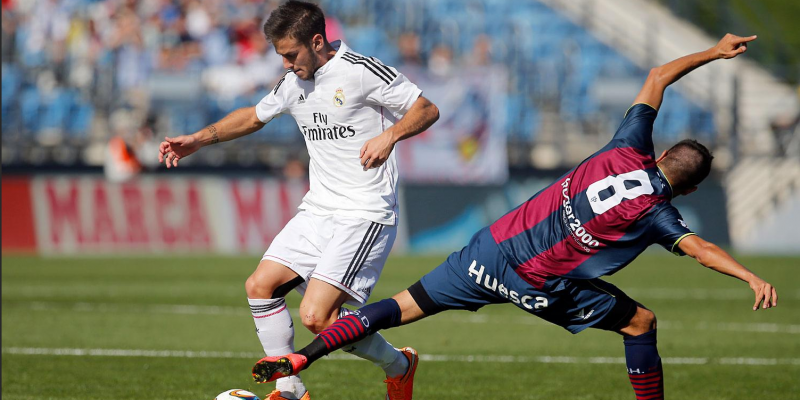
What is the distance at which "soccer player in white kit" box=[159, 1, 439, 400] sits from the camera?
19.3ft

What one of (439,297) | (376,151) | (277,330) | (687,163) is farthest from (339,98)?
(687,163)

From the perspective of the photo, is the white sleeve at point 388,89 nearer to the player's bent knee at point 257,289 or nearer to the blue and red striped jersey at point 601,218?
the blue and red striped jersey at point 601,218

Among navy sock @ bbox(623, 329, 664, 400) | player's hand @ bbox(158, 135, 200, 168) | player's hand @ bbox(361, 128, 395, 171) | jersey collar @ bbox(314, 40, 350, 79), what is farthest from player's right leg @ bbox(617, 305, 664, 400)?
player's hand @ bbox(158, 135, 200, 168)

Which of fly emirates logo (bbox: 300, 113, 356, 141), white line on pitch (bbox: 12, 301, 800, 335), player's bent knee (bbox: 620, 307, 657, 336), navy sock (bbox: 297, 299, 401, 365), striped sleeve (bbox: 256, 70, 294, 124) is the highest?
striped sleeve (bbox: 256, 70, 294, 124)

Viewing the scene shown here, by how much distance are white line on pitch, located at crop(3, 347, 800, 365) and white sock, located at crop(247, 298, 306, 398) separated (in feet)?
7.60

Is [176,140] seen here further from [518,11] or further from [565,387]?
[518,11]

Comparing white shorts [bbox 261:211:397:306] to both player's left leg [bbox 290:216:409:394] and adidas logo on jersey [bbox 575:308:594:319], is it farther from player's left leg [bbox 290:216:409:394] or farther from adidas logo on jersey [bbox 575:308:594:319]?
adidas logo on jersey [bbox 575:308:594:319]

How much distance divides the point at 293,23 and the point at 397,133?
91 cm

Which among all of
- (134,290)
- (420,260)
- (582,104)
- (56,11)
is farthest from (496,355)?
(56,11)

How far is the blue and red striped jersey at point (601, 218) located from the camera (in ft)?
16.8

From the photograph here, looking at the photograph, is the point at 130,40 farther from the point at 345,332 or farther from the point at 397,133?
the point at 345,332

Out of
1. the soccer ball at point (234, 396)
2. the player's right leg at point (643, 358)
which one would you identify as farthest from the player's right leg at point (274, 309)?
the player's right leg at point (643, 358)

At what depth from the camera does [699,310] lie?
1195 cm

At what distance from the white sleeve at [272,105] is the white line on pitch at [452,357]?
2.76m
